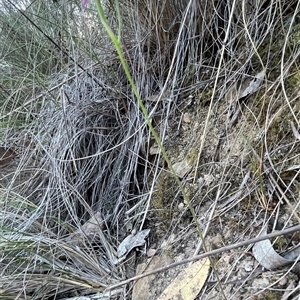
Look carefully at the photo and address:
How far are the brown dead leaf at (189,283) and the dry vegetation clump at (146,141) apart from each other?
0.02 metres

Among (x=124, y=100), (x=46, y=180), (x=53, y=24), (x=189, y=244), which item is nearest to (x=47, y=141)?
(x=46, y=180)

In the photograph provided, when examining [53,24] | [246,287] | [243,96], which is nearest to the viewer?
[246,287]

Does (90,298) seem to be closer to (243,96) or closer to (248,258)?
(248,258)

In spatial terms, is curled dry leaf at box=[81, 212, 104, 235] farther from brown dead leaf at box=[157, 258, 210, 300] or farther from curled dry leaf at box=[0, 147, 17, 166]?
curled dry leaf at box=[0, 147, 17, 166]

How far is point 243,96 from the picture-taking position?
82 cm

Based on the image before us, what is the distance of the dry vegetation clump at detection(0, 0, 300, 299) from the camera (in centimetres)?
71

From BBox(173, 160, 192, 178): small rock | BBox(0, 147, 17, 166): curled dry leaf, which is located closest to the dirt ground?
BBox(173, 160, 192, 178): small rock

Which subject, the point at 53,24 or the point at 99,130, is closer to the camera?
the point at 99,130

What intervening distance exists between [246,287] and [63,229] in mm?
494

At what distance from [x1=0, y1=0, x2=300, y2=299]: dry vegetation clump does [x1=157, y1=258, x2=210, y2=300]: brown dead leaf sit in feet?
0.06

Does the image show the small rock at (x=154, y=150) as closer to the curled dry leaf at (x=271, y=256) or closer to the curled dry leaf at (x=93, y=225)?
the curled dry leaf at (x=93, y=225)

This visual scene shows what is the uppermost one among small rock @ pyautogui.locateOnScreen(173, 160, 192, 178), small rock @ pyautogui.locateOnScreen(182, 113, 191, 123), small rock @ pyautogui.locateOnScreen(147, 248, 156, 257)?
small rock @ pyautogui.locateOnScreen(182, 113, 191, 123)

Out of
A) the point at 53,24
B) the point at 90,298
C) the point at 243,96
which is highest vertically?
the point at 53,24

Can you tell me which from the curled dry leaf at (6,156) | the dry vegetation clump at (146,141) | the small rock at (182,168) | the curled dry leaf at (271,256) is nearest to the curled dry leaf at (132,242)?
the dry vegetation clump at (146,141)
